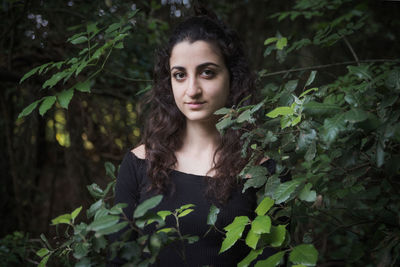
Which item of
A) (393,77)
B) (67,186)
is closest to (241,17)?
(67,186)

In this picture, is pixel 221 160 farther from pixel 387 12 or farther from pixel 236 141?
pixel 387 12

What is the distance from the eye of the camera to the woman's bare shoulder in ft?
5.69

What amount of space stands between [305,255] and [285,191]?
0.19m

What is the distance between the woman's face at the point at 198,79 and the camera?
4.94 feet

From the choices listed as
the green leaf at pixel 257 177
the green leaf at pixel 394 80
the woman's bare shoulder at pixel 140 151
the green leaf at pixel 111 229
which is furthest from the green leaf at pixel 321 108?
the woman's bare shoulder at pixel 140 151

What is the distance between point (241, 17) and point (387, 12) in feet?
6.49

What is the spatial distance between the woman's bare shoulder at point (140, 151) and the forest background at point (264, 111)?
1.02ft

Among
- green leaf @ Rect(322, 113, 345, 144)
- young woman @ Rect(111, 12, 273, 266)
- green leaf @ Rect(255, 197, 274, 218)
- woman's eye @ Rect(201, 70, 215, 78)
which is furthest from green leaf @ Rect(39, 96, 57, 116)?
green leaf @ Rect(322, 113, 345, 144)

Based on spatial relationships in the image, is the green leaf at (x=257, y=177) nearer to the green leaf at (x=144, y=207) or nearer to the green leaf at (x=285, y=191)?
the green leaf at (x=285, y=191)

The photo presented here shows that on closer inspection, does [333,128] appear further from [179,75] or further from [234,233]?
[179,75]

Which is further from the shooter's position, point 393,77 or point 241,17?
point 241,17

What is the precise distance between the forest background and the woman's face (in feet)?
0.78

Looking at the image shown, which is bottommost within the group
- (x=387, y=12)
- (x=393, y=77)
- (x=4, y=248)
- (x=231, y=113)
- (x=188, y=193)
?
(x=4, y=248)

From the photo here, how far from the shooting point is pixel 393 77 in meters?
0.96
